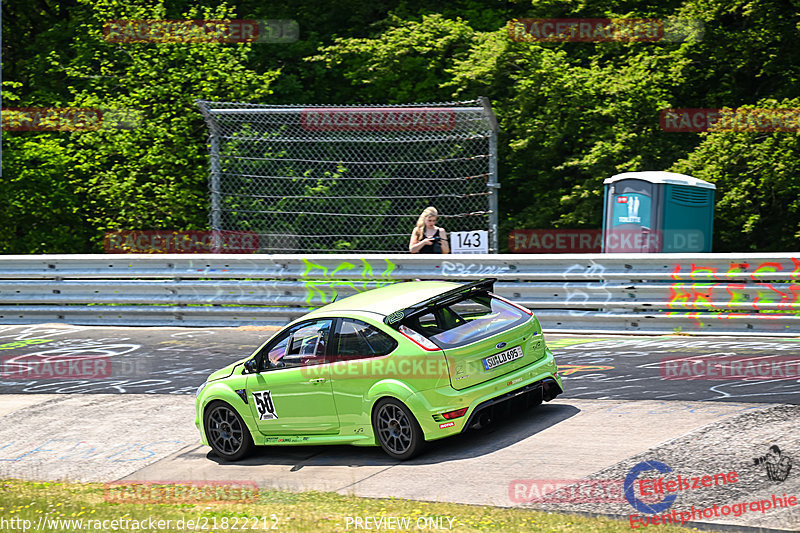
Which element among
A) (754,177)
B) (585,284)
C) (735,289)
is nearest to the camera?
(735,289)

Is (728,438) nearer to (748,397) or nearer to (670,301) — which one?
(748,397)

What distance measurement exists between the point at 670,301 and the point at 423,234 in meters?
3.67

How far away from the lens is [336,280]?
14.8m

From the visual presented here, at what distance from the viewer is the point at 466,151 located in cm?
1587

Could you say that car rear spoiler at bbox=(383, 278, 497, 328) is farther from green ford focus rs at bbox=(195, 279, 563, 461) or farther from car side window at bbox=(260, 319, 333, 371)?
car side window at bbox=(260, 319, 333, 371)

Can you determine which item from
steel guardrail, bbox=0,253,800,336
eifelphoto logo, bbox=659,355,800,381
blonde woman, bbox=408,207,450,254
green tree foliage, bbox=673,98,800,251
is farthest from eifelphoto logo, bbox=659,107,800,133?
eifelphoto logo, bbox=659,355,800,381

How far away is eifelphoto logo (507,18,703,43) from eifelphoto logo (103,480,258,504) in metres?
14.0

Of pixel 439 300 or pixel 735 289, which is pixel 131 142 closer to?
pixel 735 289

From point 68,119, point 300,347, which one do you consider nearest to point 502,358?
point 300,347

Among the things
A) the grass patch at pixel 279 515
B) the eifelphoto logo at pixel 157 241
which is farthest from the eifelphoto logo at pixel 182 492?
the eifelphoto logo at pixel 157 241

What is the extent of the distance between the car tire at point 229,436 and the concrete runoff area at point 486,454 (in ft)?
0.42

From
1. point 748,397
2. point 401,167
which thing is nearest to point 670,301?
point 748,397

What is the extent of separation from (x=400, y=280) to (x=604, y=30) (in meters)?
9.46

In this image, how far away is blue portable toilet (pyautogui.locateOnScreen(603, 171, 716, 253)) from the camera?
13.9 metres
